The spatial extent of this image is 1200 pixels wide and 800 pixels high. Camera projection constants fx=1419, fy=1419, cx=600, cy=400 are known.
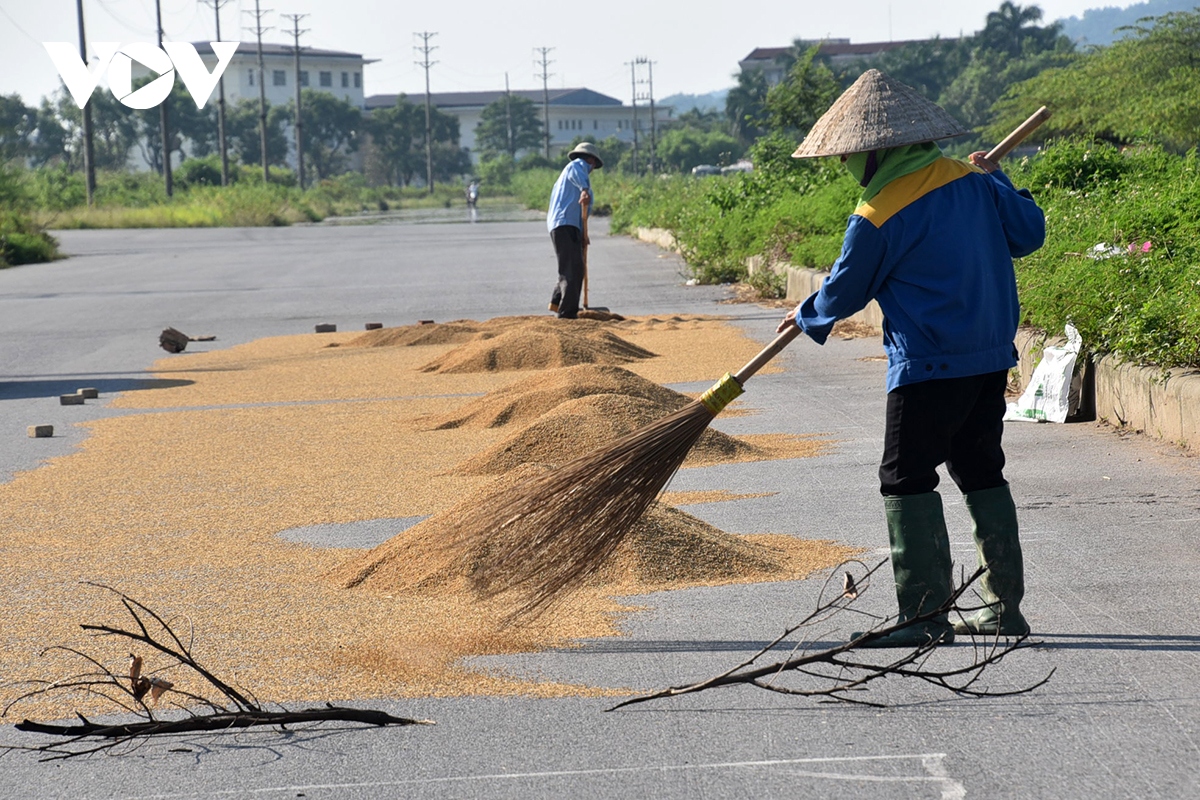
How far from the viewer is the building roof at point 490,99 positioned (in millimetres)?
151375

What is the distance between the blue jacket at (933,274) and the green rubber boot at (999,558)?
426 mm

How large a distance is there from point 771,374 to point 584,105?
148 meters

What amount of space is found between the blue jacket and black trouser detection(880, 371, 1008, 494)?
6cm

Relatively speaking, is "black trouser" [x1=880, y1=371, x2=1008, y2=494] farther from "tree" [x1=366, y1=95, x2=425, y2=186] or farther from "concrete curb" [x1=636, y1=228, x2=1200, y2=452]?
"tree" [x1=366, y1=95, x2=425, y2=186]

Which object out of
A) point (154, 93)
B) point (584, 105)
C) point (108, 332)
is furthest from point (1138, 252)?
point (584, 105)

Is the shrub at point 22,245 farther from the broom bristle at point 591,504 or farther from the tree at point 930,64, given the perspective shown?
the tree at point 930,64

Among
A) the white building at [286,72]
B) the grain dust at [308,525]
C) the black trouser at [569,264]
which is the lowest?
the grain dust at [308,525]

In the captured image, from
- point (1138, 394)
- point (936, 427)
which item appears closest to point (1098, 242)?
point (1138, 394)

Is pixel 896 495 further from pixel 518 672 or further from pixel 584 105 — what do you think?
pixel 584 105

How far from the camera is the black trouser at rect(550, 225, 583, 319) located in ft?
46.5

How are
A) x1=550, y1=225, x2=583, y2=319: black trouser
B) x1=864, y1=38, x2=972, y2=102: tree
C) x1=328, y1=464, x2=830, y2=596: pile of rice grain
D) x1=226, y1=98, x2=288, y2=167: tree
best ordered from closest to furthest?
x1=328, y1=464, x2=830, y2=596: pile of rice grain
x1=550, y1=225, x2=583, y2=319: black trouser
x1=864, y1=38, x2=972, y2=102: tree
x1=226, y1=98, x2=288, y2=167: tree

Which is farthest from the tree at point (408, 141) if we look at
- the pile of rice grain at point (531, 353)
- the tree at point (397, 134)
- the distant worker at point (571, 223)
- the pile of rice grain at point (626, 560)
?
the pile of rice grain at point (626, 560)

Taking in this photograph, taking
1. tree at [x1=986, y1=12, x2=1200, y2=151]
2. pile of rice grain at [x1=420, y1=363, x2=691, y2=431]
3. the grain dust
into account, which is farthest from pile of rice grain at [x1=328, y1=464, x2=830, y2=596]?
tree at [x1=986, y1=12, x2=1200, y2=151]

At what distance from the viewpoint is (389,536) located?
5.84m
